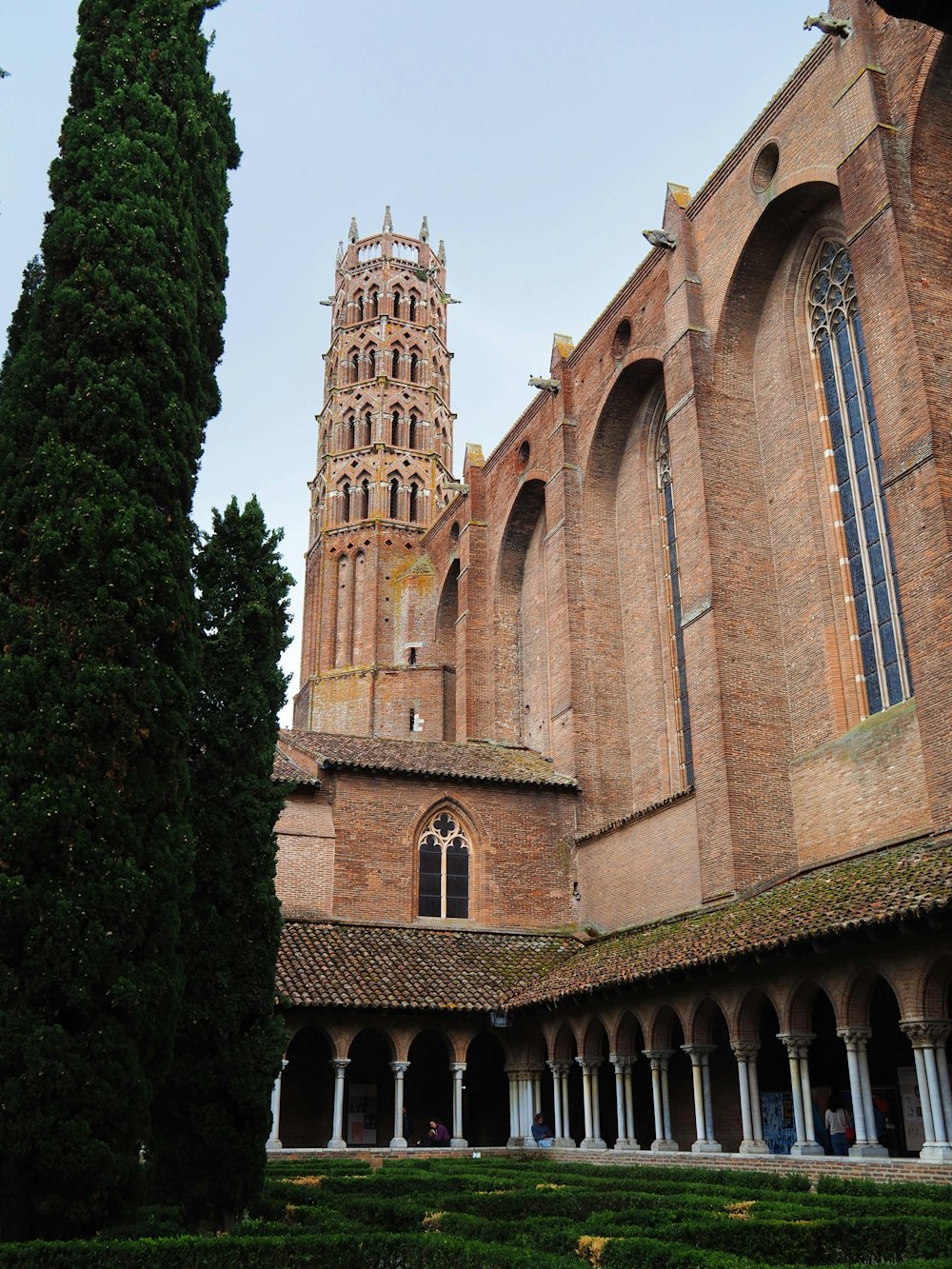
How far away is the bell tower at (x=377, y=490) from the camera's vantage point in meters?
39.6

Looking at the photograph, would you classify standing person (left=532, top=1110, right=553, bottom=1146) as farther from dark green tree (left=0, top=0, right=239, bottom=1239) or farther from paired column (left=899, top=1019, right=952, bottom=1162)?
dark green tree (left=0, top=0, right=239, bottom=1239)

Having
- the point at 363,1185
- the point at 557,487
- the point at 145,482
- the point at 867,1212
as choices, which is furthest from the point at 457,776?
the point at 867,1212

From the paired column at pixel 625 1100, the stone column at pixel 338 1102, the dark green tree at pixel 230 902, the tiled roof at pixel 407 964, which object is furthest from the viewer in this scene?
the tiled roof at pixel 407 964

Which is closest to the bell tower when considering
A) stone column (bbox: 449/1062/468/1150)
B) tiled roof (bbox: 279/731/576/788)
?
tiled roof (bbox: 279/731/576/788)

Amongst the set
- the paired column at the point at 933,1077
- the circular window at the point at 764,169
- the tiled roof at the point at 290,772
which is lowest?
the paired column at the point at 933,1077

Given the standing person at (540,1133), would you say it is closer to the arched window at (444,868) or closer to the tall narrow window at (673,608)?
the arched window at (444,868)

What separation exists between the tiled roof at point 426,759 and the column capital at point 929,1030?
42.7ft

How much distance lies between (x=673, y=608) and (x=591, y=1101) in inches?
396

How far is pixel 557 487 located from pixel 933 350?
1226 cm

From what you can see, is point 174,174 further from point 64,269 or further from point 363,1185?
point 363,1185

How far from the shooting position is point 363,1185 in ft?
45.7

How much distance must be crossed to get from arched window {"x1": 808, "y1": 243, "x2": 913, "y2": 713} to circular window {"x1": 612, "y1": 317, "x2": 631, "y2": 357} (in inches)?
237

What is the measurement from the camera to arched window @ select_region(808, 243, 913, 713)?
1864 centimetres

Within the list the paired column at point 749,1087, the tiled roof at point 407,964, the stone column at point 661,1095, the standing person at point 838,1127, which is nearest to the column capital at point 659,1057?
the stone column at point 661,1095
